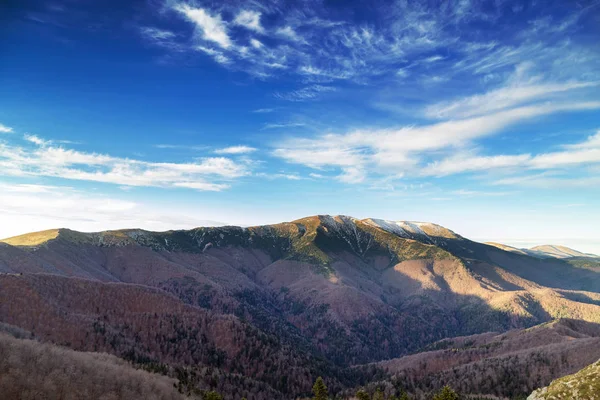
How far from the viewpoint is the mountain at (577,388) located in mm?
47938

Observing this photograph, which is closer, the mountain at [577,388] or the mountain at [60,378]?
the mountain at [577,388]

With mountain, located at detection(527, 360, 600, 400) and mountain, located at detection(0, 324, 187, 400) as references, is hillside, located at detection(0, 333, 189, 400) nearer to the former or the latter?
mountain, located at detection(0, 324, 187, 400)

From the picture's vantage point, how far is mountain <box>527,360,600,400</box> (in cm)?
4794

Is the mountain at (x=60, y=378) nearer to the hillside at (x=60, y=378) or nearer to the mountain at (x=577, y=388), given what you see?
the hillside at (x=60, y=378)

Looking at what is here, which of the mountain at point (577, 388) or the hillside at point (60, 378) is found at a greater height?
the mountain at point (577, 388)

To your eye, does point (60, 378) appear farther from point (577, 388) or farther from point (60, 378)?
point (577, 388)

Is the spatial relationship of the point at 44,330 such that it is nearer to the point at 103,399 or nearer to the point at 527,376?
the point at 103,399

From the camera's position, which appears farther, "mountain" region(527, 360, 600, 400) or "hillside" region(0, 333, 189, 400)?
"hillside" region(0, 333, 189, 400)

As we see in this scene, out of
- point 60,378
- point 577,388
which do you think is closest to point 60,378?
point 60,378

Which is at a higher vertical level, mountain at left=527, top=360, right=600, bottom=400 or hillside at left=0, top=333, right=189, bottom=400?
mountain at left=527, top=360, right=600, bottom=400

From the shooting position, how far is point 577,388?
4947 centimetres

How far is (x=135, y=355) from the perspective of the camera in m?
166

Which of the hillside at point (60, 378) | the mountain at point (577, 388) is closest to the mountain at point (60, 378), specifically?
the hillside at point (60, 378)

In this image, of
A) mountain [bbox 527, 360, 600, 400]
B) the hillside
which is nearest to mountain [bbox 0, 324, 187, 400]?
the hillside
